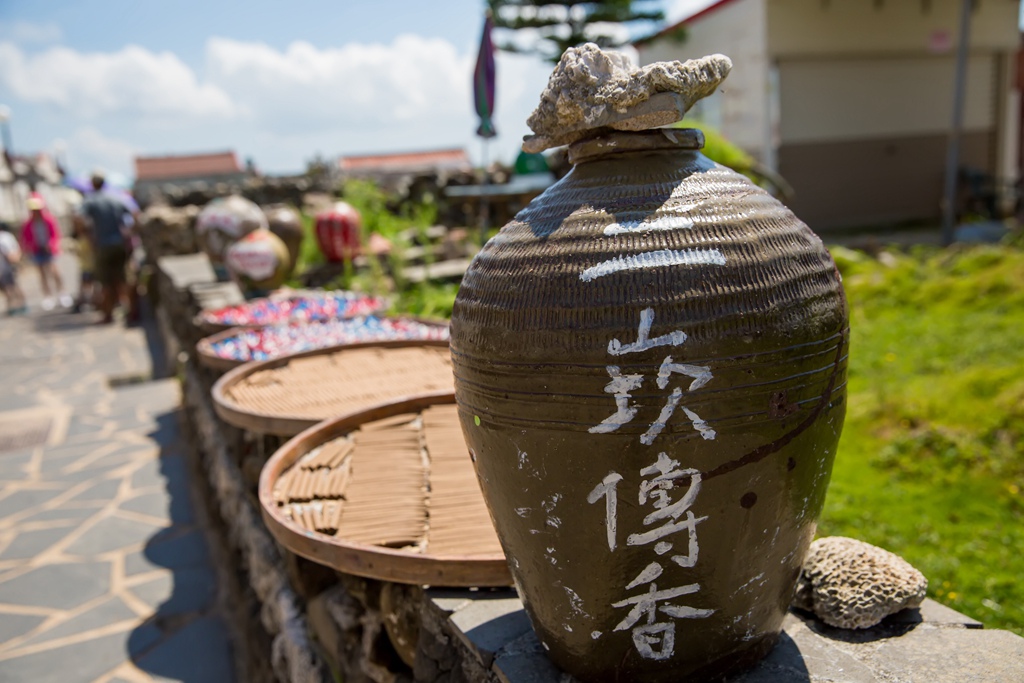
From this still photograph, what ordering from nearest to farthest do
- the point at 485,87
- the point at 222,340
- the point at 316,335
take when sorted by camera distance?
the point at 222,340, the point at 316,335, the point at 485,87

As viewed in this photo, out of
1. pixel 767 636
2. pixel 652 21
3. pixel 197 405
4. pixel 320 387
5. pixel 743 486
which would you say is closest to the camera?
pixel 743 486

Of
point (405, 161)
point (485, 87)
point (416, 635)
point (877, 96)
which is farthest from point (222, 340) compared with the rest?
point (405, 161)

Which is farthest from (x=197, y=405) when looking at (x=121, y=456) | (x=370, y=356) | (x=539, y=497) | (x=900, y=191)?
(x=900, y=191)

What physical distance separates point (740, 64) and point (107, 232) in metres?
11.8

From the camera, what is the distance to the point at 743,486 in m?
1.43

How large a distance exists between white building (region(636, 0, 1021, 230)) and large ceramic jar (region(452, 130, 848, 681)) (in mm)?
13895

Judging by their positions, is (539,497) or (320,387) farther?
(320,387)

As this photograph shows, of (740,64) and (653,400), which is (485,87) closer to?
(653,400)

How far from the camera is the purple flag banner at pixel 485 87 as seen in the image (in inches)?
225

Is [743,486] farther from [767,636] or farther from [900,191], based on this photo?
[900,191]

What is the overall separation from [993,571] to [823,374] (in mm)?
2028

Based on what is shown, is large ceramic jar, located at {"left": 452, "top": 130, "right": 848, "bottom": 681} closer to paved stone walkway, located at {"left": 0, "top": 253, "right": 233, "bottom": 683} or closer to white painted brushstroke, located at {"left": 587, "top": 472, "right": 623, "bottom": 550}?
white painted brushstroke, located at {"left": 587, "top": 472, "right": 623, "bottom": 550}

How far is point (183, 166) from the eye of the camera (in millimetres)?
26719

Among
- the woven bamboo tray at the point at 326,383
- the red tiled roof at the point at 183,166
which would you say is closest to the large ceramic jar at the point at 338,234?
the woven bamboo tray at the point at 326,383
